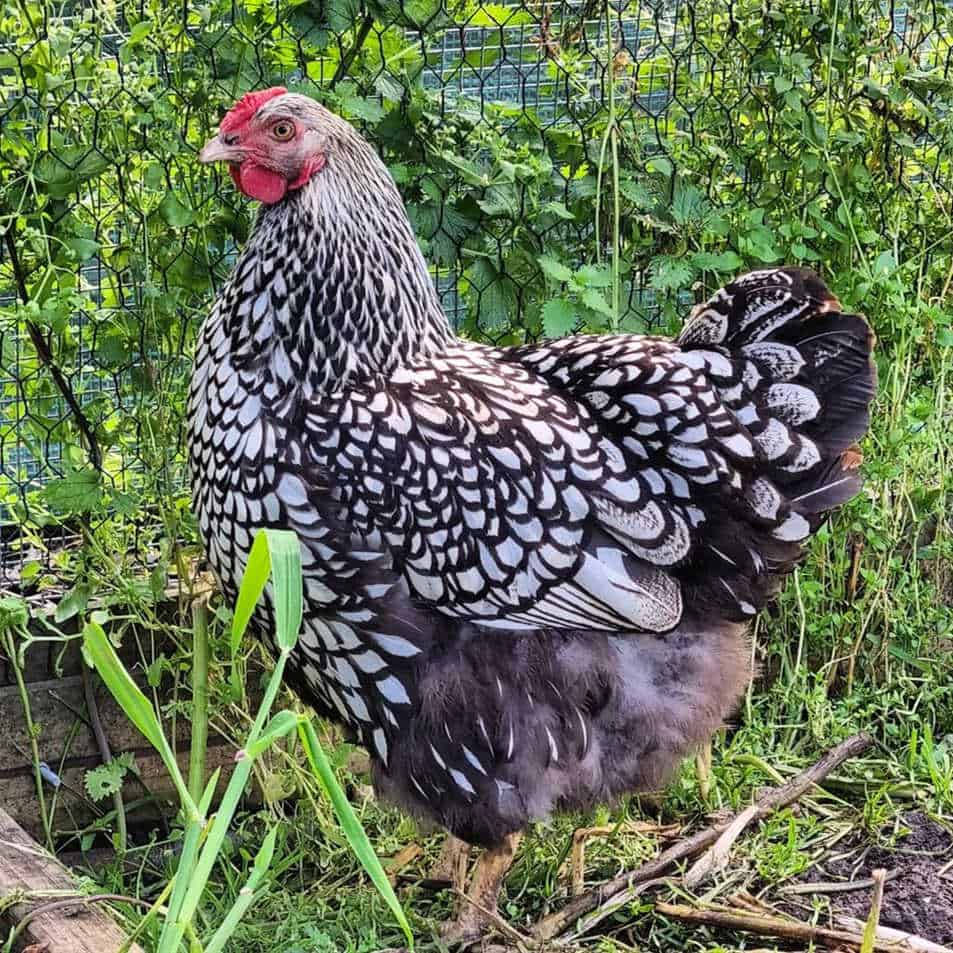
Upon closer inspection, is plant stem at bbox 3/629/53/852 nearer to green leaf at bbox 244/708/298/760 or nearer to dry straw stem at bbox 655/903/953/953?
dry straw stem at bbox 655/903/953/953

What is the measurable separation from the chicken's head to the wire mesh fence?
1.41 feet

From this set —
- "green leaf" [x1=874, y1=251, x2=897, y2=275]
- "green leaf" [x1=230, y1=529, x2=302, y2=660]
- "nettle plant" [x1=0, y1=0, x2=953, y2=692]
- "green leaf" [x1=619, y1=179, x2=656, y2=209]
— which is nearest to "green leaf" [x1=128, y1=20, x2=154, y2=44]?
"nettle plant" [x1=0, y1=0, x2=953, y2=692]

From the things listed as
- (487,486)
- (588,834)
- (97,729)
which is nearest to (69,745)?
(97,729)

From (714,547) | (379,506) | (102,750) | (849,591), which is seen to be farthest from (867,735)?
(102,750)

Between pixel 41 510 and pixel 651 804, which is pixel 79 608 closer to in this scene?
pixel 41 510

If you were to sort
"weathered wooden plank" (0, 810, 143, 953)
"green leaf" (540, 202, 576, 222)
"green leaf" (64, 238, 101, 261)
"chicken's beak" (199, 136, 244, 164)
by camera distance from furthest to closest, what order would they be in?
"green leaf" (540, 202, 576, 222), "green leaf" (64, 238, 101, 261), "chicken's beak" (199, 136, 244, 164), "weathered wooden plank" (0, 810, 143, 953)

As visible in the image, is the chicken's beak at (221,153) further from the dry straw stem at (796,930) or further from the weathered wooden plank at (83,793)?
the dry straw stem at (796,930)

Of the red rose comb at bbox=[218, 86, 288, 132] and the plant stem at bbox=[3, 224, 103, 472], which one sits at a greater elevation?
the red rose comb at bbox=[218, 86, 288, 132]

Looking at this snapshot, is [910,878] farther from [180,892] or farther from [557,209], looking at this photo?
[180,892]

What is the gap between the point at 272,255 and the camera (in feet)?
8.34

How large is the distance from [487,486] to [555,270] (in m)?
0.74

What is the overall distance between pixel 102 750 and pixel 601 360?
161 cm

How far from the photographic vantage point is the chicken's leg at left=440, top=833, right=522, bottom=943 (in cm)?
277

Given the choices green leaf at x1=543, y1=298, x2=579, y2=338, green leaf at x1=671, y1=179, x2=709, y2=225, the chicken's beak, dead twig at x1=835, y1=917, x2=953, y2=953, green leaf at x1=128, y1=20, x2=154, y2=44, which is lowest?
dead twig at x1=835, y1=917, x2=953, y2=953
